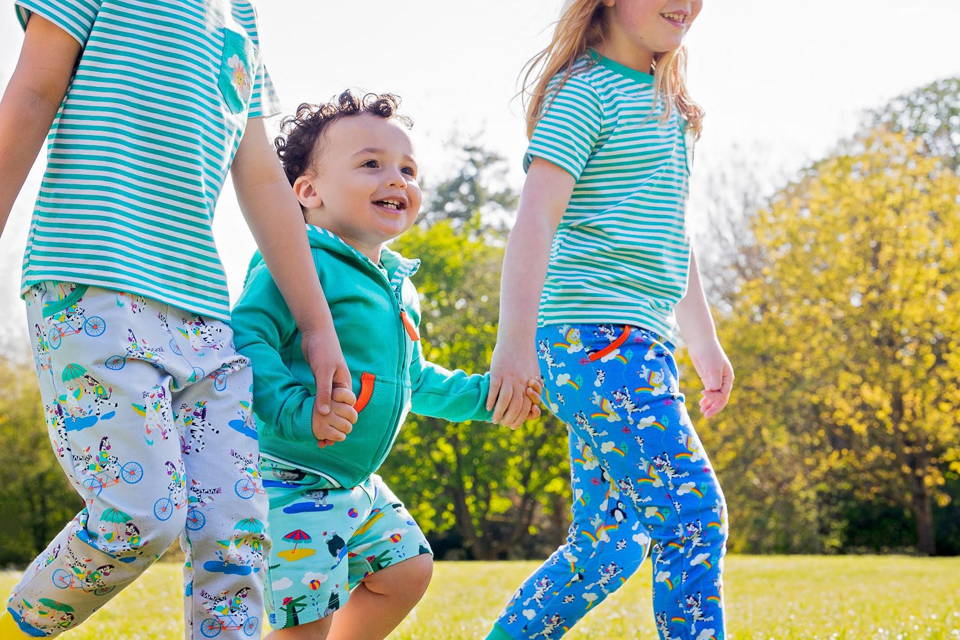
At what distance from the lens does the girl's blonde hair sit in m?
2.95

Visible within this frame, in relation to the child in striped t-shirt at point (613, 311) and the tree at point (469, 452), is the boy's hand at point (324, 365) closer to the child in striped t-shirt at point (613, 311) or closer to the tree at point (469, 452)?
the child in striped t-shirt at point (613, 311)

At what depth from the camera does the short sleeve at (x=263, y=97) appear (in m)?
2.29

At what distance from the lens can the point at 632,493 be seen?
2650 millimetres

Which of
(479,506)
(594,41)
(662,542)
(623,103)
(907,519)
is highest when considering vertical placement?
(594,41)

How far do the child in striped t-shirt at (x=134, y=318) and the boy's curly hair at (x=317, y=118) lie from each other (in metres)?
0.58

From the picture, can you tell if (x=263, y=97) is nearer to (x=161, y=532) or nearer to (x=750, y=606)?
(x=161, y=532)

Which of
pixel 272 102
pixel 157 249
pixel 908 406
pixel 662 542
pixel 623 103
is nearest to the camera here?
pixel 157 249

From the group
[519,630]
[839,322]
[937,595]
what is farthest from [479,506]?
[519,630]

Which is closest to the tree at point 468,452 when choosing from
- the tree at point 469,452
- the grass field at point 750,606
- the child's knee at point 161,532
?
the tree at point 469,452

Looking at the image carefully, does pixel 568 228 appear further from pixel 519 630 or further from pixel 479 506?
pixel 479 506

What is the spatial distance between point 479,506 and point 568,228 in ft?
68.1

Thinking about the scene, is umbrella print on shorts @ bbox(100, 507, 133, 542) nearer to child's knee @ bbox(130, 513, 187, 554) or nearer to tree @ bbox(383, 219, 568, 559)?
child's knee @ bbox(130, 513, 187, 554)

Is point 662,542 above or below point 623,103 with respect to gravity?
below

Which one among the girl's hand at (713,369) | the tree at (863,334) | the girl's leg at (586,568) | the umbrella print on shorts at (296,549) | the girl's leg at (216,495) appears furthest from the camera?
the tree at (863,334)
